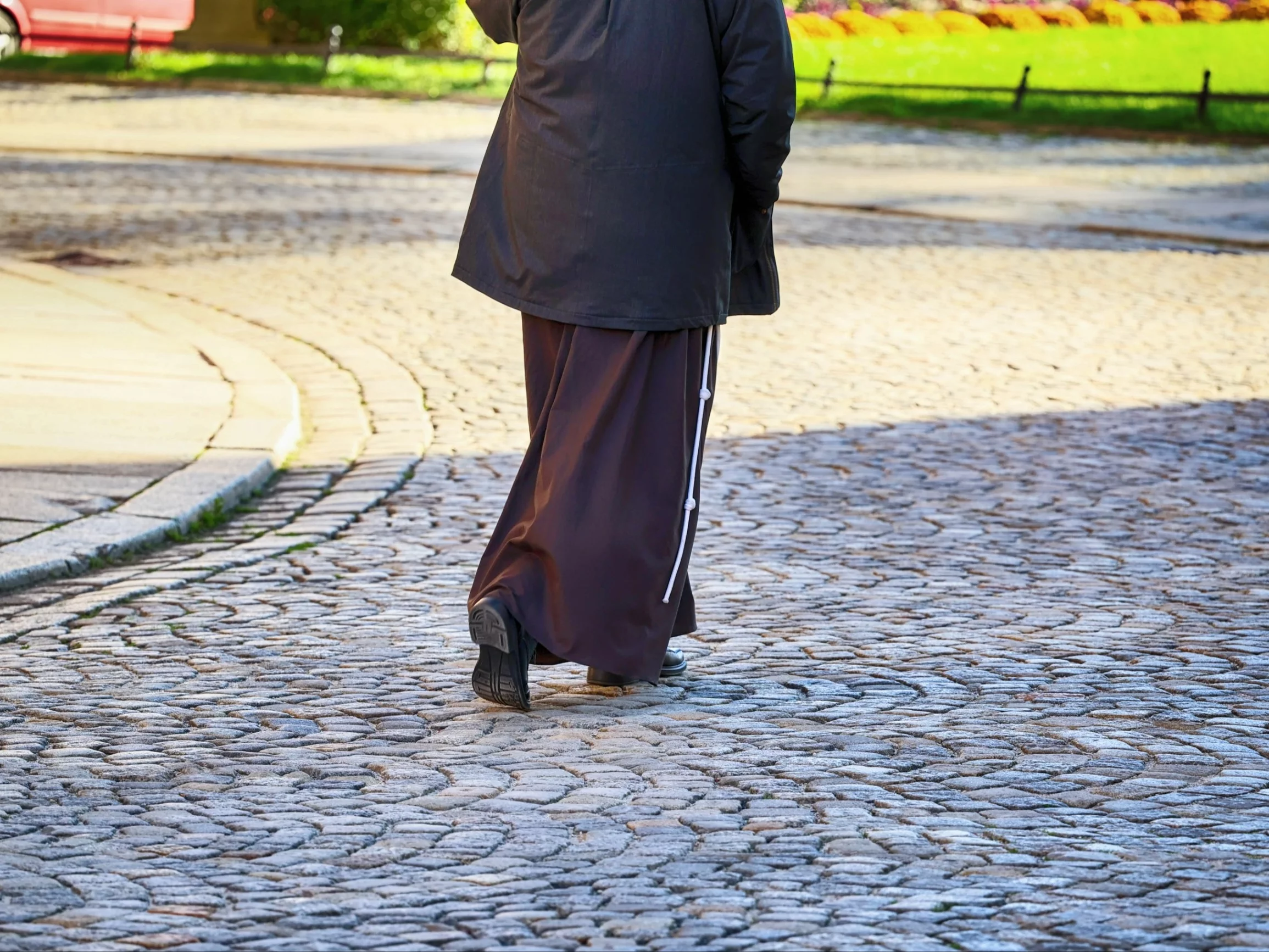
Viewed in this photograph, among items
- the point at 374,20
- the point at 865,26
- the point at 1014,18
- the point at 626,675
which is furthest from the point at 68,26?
the point at 626,675

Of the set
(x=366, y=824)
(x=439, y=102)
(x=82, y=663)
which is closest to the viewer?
(x=366, y=824)

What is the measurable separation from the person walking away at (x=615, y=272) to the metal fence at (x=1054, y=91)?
1921 cm

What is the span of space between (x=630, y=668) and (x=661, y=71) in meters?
1.29

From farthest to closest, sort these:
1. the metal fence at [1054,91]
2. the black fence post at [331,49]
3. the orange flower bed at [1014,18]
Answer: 1. the orange flower bed at [1014,18]
2. the black fence post at [331,49]
3. the metal fence at [1054,91]

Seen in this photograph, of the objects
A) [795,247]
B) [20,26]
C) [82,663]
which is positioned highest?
[20,26]

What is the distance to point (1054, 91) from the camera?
22969 millimetres

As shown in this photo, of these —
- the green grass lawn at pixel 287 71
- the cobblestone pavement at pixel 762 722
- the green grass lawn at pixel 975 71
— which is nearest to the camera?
the cobblestone pavement at pixel 762 722

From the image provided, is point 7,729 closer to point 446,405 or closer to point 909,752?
point 909,752

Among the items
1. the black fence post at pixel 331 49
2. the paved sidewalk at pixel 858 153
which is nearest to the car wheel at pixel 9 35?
the paved sidewalk at pixel 858 153

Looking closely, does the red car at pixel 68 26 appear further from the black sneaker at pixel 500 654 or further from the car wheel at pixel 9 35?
the black sneaker at pixel 500 654

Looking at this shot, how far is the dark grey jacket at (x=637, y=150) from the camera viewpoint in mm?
3877

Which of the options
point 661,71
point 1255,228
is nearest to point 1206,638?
point 661,71

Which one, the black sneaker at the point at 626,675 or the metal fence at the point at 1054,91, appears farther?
the metal fence at the point at 1054,91

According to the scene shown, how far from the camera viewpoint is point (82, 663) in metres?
4.45
